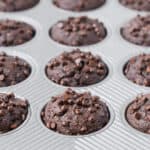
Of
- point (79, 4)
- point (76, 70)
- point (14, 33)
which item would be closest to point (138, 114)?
point (76, 70)

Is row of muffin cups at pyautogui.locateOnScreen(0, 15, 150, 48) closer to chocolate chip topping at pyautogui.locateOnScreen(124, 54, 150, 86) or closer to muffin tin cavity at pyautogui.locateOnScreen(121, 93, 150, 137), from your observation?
chocolate chip topping at pyautogui.locateOnScreen(124, 54, 150, 86)

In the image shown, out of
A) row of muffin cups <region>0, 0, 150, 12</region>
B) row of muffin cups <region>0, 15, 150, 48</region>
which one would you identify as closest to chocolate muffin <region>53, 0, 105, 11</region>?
row of muffin cups <region>0, 0, 150, 12</region>

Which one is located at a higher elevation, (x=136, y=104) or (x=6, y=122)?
(x=136, y=104)

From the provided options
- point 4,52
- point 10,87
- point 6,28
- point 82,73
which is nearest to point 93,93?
point 82,73

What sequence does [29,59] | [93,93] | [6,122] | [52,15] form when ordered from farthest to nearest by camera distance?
1. [52,15]
2. [29,59]
3. [93,93]
4. [6,122]

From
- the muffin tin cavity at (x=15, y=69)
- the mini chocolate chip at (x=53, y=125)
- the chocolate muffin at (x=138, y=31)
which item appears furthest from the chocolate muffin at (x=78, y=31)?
the mini chocolate chip at (x=53, y=125)

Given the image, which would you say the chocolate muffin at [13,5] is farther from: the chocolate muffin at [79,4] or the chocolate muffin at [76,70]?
the chocolate muffin at [76,70]

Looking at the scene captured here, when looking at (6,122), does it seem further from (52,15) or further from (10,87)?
(52,15)
